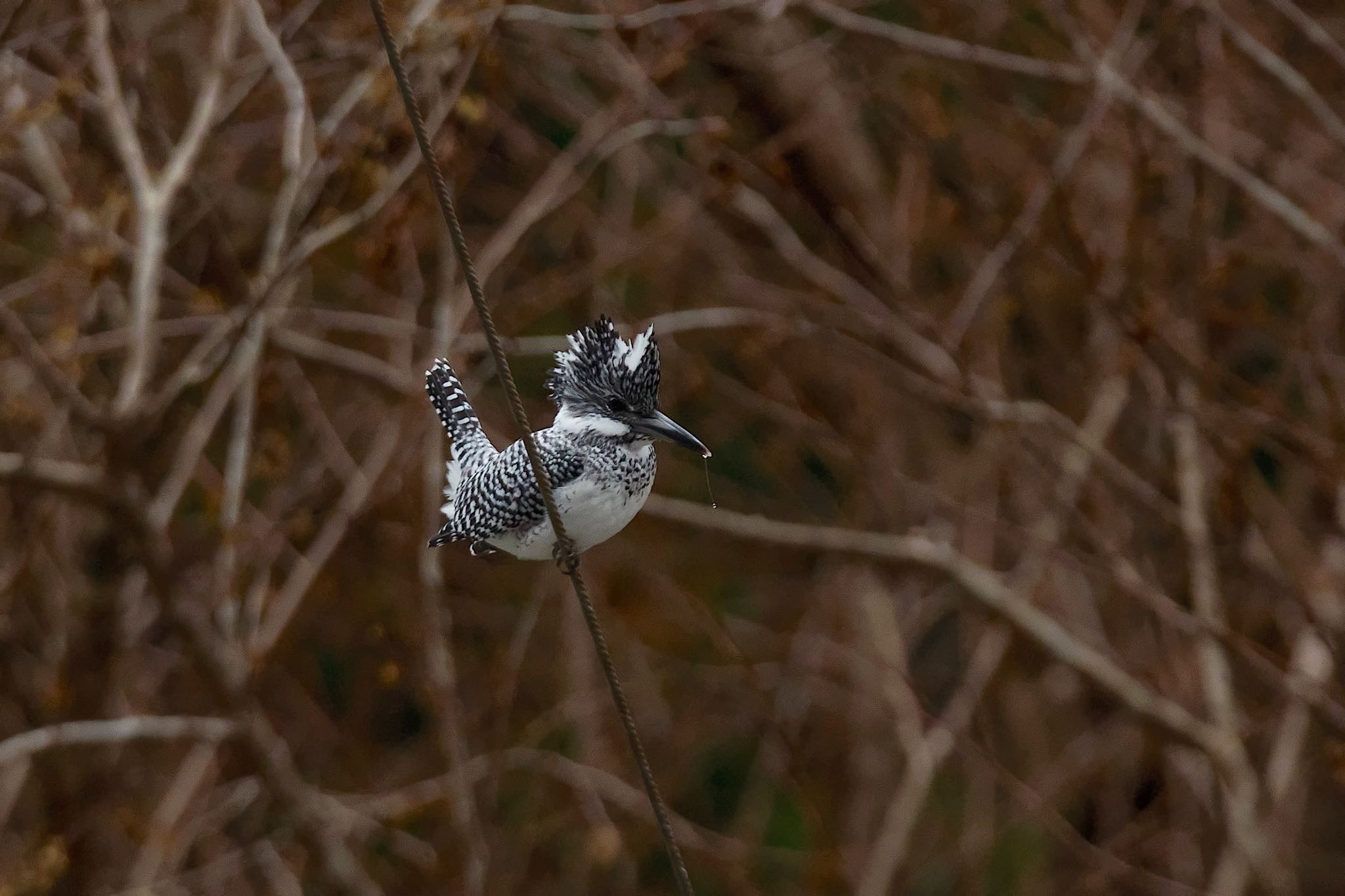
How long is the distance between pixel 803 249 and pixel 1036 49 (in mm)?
2001

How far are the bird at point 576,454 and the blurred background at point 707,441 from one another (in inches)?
71.0

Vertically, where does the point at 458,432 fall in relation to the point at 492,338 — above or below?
above

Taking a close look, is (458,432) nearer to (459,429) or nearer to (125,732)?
(459,429)

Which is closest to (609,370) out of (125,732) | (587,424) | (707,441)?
(587,424)

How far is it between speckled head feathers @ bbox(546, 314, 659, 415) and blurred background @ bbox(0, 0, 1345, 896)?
2.19 metres

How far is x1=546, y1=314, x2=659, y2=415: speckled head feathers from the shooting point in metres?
2.46

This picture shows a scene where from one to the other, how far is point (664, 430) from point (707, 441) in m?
6.14

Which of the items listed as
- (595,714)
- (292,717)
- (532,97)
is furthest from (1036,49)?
(292,717)

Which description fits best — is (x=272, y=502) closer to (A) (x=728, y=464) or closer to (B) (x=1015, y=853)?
(A) (x=728, y=464)

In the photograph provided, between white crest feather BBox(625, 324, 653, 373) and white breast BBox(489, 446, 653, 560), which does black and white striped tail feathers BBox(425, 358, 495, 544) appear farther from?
white crest feather BBox(625, 324, 653, 373)

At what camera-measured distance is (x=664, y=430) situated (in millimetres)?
2455

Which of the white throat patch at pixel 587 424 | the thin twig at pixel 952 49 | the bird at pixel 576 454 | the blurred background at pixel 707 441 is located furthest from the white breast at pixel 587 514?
the thin twig at pixel 952 49

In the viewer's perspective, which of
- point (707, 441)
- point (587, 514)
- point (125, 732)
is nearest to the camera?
point (587, 514)

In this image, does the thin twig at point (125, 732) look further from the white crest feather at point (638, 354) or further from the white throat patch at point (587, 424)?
the white crest feather at point (638, 354)
